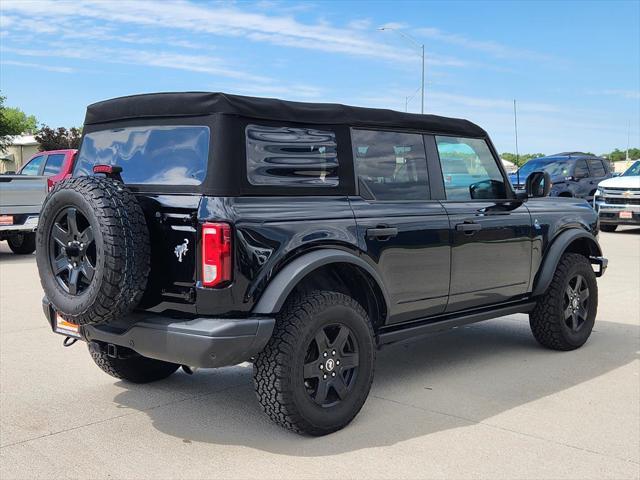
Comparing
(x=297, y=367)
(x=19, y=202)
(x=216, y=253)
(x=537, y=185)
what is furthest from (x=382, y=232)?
(x=19, y=202)

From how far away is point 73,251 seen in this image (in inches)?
157

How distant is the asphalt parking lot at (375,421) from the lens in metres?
3.77

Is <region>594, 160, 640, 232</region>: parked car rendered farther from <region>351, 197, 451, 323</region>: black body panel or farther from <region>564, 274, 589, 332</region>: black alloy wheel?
<region>351, 197, 451, 323</region>: black body panel

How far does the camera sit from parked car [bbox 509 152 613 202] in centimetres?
2114

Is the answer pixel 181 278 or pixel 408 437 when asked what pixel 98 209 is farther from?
pixel 408 437

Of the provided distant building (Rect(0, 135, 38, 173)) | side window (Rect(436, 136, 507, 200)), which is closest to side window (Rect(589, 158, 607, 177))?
side window (Rect(436, 136, 507, 200))

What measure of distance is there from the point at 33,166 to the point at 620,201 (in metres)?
13.4

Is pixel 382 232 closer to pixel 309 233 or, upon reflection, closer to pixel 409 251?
pixel 409 251

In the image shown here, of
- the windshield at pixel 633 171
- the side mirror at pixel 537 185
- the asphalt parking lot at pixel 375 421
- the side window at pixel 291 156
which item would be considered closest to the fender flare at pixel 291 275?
the side window at pixel 291 156

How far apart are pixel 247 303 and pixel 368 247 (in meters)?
0.93

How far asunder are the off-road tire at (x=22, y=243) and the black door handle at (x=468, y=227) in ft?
35.4

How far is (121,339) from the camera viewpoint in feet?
13.4

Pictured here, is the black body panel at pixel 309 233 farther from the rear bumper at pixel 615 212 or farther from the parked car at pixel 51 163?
the rear bumper at pixel 615 212

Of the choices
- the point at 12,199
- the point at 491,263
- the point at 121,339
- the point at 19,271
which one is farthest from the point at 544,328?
the point at 12,199
